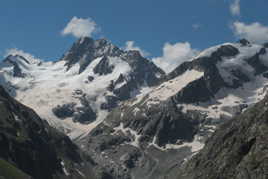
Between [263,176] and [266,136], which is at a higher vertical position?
[266,136]

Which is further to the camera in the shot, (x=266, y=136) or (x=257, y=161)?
(x=266, y=136)

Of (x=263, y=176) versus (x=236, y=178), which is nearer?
(x=263, y=176)

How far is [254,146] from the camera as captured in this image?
198m

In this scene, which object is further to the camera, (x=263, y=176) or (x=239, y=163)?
(x=239, y=163)

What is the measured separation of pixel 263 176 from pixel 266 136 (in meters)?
26.2

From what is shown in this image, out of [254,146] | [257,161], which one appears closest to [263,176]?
[257,161]

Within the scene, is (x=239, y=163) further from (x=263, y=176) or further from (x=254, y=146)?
(x=263, y=176)

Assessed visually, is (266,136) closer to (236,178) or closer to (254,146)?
(254,146)

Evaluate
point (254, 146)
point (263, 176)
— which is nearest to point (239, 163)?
point (254, 146)

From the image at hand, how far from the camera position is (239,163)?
19938 centimetres

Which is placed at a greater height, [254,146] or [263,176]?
[254,146]

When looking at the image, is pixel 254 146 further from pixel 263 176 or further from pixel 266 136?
pixel 263 176

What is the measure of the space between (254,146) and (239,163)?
840 cm

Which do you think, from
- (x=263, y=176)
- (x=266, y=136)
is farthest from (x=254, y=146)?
(x=263, y=176)
